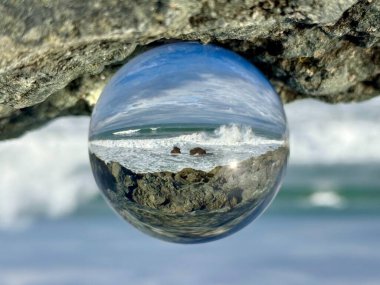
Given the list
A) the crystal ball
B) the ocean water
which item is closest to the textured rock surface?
the crystal ball

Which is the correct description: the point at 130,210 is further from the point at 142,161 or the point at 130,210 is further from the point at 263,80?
the point at 263,80

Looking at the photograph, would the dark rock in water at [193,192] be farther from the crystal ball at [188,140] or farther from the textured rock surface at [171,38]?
the textured rock surface at [171,38]

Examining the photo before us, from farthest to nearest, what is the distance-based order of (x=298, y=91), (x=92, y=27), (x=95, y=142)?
1. (x=298, y=91)
2. (x=95, y=142)
3. (x=92, y=27)

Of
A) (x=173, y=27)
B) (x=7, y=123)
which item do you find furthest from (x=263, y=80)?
(x=7, y=123)

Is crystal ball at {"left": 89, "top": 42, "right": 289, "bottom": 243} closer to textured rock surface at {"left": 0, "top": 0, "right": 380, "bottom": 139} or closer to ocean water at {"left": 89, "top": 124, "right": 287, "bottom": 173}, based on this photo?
ocean water at {"left": 89, "top": 124, "right": 287, "bottom": 173}

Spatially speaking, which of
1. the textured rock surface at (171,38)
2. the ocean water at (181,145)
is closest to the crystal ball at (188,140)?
the ocean water at (181,145)
